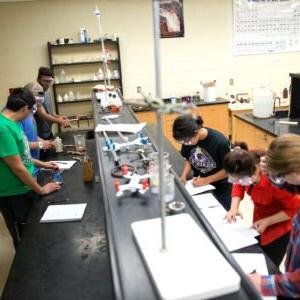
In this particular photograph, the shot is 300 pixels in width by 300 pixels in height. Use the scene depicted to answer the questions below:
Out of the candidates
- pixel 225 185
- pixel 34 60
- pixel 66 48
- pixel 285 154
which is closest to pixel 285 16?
pixel 66 48

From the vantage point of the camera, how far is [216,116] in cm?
591

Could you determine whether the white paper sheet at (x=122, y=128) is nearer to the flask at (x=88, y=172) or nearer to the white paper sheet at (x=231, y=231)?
the flask at (x=88, y=172)

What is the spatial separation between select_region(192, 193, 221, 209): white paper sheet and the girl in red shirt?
0.19 m

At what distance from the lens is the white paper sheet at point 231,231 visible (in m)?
1.78

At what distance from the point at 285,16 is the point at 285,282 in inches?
232

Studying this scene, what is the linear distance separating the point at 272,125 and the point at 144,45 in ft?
9.40

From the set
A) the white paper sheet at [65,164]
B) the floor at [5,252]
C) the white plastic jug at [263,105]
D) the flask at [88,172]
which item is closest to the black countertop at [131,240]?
the flask at [88,172]

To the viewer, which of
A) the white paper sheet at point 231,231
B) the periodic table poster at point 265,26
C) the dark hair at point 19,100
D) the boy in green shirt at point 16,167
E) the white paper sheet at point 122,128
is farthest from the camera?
the periodic table poster at point 265,26

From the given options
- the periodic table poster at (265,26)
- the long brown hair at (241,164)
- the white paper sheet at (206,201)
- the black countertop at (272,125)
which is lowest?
the white paper sheet at (206,201)

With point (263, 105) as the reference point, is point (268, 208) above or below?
below

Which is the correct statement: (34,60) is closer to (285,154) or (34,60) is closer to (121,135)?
(121,135)

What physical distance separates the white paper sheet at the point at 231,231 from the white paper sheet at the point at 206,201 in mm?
54

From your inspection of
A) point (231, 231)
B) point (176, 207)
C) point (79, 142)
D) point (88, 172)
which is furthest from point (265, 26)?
point (176, 207)

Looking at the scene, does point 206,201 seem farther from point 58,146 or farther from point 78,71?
point 78,71
